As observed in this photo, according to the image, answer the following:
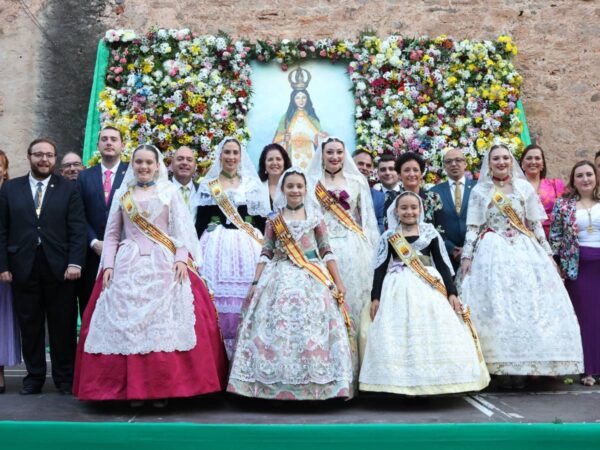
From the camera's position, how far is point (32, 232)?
489cm

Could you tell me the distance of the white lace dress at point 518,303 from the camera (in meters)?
4.62

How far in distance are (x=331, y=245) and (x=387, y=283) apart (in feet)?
2.36

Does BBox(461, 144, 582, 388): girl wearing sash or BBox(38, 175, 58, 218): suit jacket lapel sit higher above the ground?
BBox(38, 175, 58, 218): suit jacket lapel

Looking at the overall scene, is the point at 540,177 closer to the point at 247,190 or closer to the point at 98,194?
the point at 247,190

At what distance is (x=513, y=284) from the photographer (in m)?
Result: 4.76

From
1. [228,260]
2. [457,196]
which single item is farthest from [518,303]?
[228,260]

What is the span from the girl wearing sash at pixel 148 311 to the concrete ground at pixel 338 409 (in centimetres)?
13

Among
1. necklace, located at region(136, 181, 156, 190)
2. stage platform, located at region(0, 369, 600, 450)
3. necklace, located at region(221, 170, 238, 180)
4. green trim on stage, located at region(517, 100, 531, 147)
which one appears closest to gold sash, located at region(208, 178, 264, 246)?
necklace, located at region(221, 170, 238, 180)

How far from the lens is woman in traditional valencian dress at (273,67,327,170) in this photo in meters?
8.43

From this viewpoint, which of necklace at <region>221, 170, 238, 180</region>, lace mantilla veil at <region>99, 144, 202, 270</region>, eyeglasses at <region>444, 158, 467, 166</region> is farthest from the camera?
eyeglasses at <region>444, 158, 467, 166</region>

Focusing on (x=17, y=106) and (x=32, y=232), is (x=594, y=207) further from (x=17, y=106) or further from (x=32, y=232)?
(x=17, y=106)

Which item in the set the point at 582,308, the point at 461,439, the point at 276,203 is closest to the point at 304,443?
the point at 461,439

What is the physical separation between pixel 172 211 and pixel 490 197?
2.19 m

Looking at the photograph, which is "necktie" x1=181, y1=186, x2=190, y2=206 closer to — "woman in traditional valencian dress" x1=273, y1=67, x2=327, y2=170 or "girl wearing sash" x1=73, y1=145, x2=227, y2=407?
"girl wearing sash" x1=73, y1=145, x2=227, y2=407
